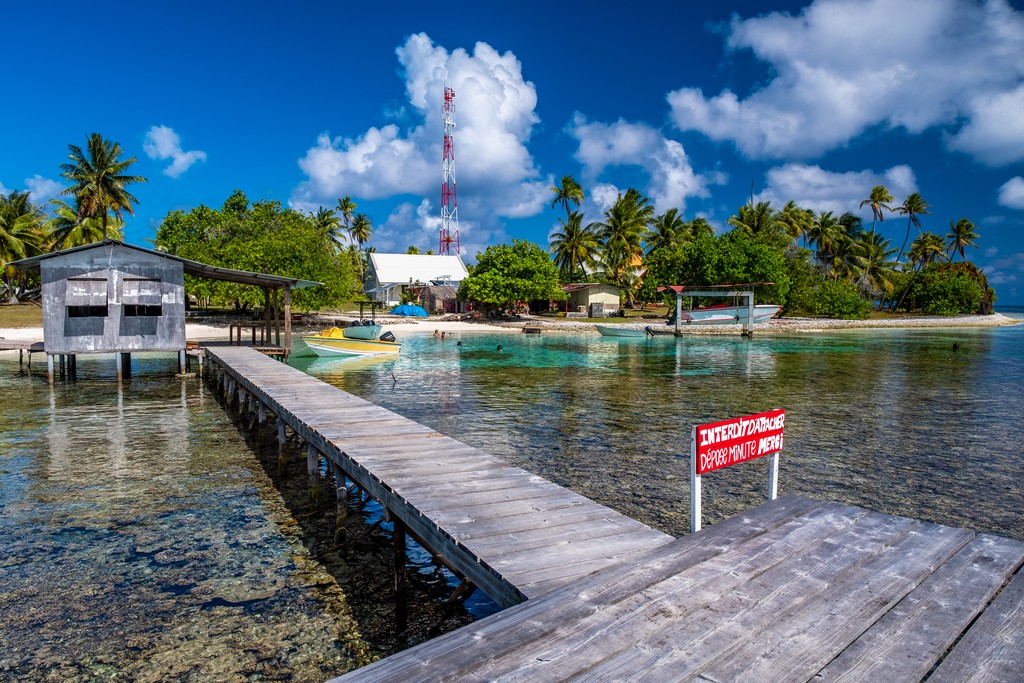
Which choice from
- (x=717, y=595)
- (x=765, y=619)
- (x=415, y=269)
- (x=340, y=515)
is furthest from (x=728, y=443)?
(x=415, y=269)

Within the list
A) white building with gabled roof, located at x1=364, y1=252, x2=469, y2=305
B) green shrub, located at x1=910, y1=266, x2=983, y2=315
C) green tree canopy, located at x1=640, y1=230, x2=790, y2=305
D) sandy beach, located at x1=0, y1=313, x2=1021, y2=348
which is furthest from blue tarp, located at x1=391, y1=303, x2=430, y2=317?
green shrub, located at x1=910, y1=266, x2=983, y2=315

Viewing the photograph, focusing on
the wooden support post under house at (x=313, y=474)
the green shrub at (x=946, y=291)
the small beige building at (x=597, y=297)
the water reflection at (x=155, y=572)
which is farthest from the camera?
the green shrub at (x=946, y=291)

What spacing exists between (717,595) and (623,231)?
2574 inches

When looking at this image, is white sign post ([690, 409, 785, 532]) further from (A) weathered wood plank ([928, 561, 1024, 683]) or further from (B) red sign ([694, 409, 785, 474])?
(A) weathered wood plank ([928, 561, 1024, 683])

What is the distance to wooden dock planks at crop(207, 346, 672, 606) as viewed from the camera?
4.23 meters

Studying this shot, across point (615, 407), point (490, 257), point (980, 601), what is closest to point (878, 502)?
point (980, 601)

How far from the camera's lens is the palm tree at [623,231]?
2616 inches

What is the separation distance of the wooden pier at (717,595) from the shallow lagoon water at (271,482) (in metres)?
1.68

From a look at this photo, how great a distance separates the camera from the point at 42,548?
7.17m

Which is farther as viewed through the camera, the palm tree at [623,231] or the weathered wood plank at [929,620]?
the palm tree at [623,231]

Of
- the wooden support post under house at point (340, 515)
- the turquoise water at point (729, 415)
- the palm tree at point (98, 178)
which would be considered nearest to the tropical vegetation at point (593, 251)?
the palm tree at point (98, 178)

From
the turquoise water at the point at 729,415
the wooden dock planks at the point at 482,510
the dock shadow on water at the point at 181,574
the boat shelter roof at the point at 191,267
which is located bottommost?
the dock shadow on water at the point at 181,574

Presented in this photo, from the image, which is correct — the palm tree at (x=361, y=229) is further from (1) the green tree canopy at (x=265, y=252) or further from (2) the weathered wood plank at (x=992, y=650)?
(2) the weathered wood plank at (x=992, y=650)

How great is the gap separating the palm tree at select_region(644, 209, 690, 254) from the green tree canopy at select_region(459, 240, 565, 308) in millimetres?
16728
